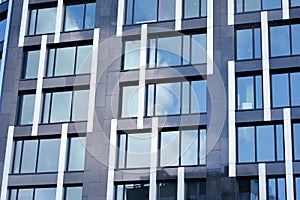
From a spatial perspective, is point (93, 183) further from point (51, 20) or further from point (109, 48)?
point (51, 20)

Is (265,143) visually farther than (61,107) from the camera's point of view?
No

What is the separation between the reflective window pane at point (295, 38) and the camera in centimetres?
3194

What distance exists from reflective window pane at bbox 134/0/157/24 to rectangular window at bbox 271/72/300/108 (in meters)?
7.85

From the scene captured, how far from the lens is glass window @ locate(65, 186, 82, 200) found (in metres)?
32.0

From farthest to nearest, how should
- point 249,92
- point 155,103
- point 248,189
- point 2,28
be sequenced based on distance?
point 2,28
point 155,103
point 249,92
point 248,189

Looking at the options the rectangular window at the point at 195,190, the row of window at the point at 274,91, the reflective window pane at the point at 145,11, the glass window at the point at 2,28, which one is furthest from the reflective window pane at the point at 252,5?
the glass window at the point at 2,28

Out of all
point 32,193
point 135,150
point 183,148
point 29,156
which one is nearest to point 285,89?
point 183,148

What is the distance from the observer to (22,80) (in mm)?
35281

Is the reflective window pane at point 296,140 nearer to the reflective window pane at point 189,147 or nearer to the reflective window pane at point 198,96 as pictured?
the reflective window pane at point 198,96

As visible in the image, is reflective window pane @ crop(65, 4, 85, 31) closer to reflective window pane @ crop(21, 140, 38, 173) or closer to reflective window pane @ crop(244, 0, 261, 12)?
reflective window pane @ crop(21, 140, 38, 173)

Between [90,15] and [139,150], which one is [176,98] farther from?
[90,15]

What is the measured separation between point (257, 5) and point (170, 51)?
17.7ft

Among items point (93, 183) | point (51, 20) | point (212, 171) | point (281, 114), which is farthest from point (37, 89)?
point (281, 114)

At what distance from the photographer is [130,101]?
33250mm
